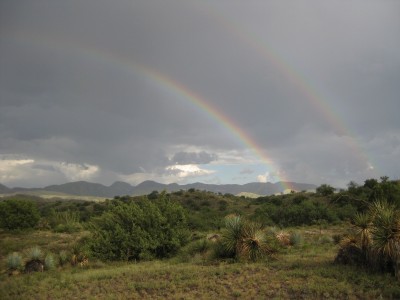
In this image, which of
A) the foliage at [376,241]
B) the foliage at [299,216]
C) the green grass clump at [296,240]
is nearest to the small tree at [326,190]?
the foliage at [299,216]

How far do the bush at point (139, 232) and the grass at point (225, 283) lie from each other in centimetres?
582

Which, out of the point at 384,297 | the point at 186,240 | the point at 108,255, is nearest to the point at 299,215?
the point at 186,240

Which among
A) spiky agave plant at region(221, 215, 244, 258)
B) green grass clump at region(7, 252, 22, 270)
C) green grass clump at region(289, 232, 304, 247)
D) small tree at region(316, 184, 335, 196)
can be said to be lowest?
green grass clump at region(7, 252, 22, 270)

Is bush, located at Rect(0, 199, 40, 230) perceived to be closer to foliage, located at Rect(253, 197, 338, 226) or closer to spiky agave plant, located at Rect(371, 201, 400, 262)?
foliage, located at Rect(253, 197, 338, 226)

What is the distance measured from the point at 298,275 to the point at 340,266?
2288 mm

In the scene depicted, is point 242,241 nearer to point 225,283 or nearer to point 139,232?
point 225,283

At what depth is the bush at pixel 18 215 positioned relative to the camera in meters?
50.7

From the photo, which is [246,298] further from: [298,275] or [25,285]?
[25,285]

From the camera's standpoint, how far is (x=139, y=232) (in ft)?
Result: 87.5

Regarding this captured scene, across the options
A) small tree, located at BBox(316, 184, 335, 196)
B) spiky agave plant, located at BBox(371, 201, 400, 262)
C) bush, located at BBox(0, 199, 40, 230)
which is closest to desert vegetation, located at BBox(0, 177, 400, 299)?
spiky agave plant, located at BBox(371, 201, 400, 262)

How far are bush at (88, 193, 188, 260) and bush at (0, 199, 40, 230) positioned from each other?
26850 millimetres

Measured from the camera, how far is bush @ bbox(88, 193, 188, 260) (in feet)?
86.7

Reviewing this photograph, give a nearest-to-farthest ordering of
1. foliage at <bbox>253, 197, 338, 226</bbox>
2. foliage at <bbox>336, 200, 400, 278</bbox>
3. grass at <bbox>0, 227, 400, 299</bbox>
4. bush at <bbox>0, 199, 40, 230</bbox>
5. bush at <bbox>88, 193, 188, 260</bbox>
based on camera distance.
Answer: grass at <bbox>0, 227, 400, 299</bbox> < foliage at <bbox>336, 200, 400, 278</bbox> < bush at <bbox>88, 193, 188, 260</bbox> < foliage at <bbox>253, 197, 338, 226</bbox> < bush at <bbox>0, 199, 40, 230</bbox>

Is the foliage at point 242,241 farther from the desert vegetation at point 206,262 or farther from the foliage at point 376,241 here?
the foliage at point 376,241
